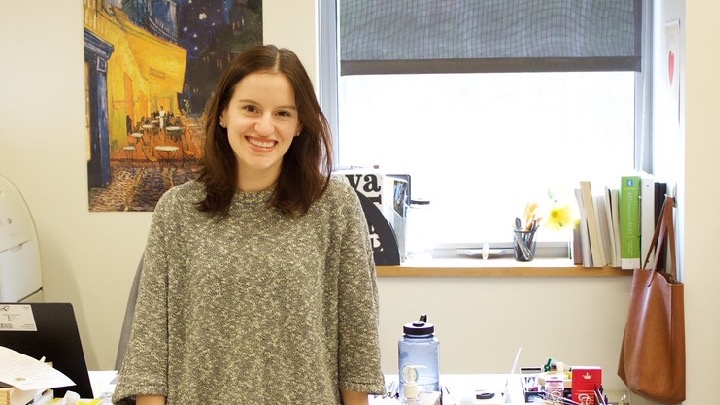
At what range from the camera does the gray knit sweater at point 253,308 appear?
5.24 ft

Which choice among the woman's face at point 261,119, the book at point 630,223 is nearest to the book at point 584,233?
the book at point 630,223

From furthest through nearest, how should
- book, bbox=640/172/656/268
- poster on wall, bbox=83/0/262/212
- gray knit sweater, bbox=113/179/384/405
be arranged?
1. poster on wall, bbox=83/0/262/212
2. book, bbox=640/172/656/268
3. gray knit sweater, bbox=113/179/384/405

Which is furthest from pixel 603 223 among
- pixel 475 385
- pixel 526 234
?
pixel 475 385

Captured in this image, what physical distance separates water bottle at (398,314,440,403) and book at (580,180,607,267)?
131cm

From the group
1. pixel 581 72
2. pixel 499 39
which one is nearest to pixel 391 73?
pixel 499 39

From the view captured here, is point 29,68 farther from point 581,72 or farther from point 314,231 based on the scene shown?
point 314,231

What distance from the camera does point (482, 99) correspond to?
3842 mm

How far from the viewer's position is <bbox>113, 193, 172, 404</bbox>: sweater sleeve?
161 centimetres

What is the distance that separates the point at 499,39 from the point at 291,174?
221 cm

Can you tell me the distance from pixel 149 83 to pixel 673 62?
1.96 metres

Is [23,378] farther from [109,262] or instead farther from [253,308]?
[109,262]

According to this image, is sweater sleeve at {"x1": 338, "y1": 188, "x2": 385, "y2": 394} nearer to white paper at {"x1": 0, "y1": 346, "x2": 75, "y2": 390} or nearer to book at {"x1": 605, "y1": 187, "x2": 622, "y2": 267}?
white paper at {"x1": 0, "y1": 346, "x2": 75, "y2": 390}

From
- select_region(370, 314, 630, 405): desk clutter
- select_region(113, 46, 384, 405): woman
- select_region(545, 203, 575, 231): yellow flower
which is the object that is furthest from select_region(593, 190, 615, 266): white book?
select_region(113, 46, 384, 405): woman

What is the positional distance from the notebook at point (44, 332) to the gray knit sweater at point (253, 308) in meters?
0.54
